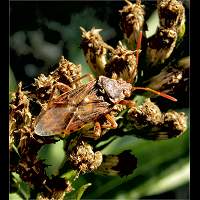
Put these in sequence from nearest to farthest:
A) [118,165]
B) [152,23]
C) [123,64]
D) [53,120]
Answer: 1. [53,120]
2. [123,64]
3. [118,165]
4. [152,23]

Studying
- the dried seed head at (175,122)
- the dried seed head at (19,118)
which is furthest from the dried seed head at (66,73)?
the dried seed head at (175,122)

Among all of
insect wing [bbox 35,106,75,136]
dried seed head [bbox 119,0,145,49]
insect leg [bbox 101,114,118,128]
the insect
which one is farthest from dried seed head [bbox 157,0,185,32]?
insect wing [bbox 35,106,75,136]

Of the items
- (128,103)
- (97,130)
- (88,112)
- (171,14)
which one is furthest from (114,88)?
(171,14)

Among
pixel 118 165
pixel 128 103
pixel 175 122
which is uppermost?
pixel 128 103

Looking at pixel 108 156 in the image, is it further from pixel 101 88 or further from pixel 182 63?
pixel 182 63

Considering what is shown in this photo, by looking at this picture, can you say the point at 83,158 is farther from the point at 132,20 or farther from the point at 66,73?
the point at 132,20

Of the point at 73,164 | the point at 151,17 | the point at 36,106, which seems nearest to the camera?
the point at 73,164

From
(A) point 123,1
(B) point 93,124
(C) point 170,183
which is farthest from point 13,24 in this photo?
(C) point 170,183
